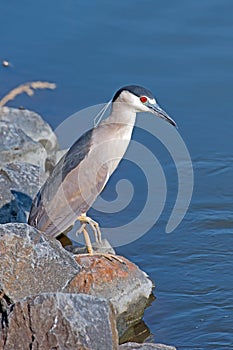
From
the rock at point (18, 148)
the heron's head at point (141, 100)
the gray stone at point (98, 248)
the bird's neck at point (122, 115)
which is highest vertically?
the heron's head at point (141, 100)

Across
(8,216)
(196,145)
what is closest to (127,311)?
(8,216)

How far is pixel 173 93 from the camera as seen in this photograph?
890cm

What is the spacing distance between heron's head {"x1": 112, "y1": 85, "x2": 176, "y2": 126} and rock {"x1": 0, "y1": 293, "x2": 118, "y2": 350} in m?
2.03

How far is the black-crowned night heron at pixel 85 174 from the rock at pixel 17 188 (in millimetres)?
344

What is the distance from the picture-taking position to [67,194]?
6207mm

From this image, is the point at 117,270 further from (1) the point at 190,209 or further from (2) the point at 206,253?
(1) the point at 190,209

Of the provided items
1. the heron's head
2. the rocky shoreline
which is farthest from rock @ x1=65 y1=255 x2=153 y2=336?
the heron's head

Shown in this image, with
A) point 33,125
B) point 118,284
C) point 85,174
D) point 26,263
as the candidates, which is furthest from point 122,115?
point 33,125

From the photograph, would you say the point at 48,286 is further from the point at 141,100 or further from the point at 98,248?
the point at 141,100

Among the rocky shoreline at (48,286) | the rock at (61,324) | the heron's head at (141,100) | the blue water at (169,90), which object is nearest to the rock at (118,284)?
the rocky shoreline at (48,286)

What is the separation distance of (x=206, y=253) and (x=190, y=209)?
63cm

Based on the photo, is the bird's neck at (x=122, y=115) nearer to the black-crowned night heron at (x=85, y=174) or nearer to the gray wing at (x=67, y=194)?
the black-crowned night heron at (x=85, y=174)

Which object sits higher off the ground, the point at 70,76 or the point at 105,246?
the point at 70,76

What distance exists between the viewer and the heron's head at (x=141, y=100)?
641cm
